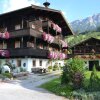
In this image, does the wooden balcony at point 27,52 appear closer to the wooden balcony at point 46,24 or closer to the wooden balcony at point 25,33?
the wooden balcony at point 25,33

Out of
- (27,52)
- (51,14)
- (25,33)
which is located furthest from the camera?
(51,14)

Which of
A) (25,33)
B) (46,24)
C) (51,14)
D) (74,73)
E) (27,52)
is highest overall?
(51,14)

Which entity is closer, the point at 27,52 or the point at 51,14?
the point at 27,52

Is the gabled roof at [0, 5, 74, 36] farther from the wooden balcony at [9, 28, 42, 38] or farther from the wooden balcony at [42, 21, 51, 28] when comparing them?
the wooden balcony at [9, 28, 42, 38]

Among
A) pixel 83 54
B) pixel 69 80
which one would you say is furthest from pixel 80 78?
pixel 83 54

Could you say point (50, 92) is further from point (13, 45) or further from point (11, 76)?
point (13, 45)

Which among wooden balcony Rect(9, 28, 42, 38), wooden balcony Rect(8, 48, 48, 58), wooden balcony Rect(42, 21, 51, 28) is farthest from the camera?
wooden balcony Rect(42, 21, 51, 28)

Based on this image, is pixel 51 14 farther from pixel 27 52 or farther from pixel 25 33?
pixel 27 52

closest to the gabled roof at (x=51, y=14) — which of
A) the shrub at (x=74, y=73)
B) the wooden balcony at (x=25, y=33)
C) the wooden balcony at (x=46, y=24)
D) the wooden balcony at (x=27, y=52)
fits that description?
the wooden balcony at (x=46, y=24)

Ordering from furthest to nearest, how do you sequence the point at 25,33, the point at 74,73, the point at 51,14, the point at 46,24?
the point at 51,14 → the point at 46,24 → the point at 25,33 → the point at 74,73

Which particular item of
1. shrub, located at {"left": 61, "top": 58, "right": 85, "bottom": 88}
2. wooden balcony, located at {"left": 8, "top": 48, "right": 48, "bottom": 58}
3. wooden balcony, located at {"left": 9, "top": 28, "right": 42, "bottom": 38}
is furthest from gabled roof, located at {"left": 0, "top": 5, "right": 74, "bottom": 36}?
shrub, located at {"left": 61, "top": 58, "right": 85, "bottom": 88}

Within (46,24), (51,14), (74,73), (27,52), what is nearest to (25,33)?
(27,52)

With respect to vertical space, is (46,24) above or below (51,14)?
below

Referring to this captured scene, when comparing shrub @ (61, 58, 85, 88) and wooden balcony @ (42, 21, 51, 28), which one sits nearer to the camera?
shrub @ (61, 58, 85, 88)
